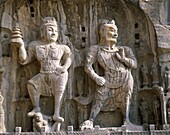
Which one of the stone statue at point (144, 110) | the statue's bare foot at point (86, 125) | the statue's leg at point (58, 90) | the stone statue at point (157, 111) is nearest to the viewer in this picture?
the statue's bare foot at point (86, 125)

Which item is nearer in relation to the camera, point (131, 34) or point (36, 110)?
point (36, 110)

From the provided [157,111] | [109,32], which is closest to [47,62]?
[109,32]

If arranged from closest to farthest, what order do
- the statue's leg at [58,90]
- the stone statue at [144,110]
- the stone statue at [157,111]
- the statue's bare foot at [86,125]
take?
the statue's bare foot at [86,125], the statue's leg at [58,90], the stone statue at [157,111], the stone statue at [144,110]

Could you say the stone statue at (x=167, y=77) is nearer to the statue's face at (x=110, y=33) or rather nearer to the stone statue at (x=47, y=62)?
the statue's face at (x=110, y=33)

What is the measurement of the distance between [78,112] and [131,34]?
60.3 inches

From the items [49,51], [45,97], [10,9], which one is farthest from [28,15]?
[45,97]

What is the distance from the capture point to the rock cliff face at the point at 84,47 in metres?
7.67

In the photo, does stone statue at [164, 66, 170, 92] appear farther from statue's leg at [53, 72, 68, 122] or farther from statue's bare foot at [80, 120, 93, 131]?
statue's leg at [53, 72, 68, 122]

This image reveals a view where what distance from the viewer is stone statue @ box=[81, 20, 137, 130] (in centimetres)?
755

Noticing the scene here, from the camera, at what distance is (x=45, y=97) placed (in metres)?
7.71

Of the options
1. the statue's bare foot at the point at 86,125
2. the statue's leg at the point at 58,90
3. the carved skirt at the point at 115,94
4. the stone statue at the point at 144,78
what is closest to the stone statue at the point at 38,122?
the statue's leg at the point at 58,90

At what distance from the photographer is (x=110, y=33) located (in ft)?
25.4

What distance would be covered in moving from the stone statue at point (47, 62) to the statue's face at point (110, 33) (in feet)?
2.04

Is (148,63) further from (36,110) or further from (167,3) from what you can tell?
(36,110)
